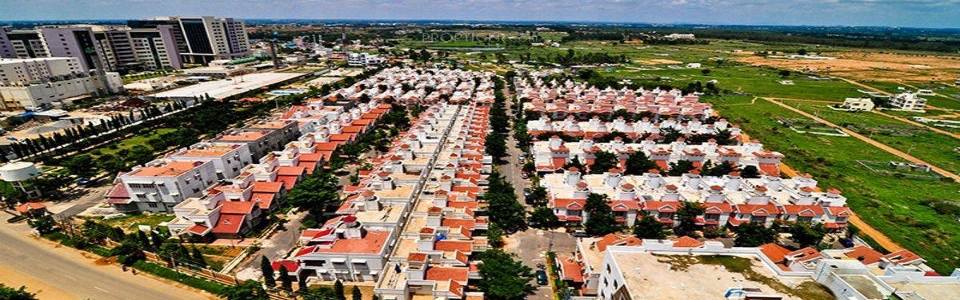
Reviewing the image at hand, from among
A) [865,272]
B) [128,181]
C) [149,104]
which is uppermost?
[865,272]

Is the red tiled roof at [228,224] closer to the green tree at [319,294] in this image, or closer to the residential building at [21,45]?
the green tree at [319,294]

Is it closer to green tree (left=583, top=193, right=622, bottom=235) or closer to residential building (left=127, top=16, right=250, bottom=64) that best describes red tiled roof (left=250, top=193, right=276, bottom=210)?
green tree (left=583, top=193, right=622, bottom=235)

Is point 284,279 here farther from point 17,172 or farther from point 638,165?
point 638,165

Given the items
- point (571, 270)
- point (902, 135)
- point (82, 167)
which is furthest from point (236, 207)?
point (902, 135)

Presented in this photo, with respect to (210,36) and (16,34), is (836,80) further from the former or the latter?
(16,34)

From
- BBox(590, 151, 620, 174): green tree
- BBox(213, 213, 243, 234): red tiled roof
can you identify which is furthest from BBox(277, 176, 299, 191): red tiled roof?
BBox(590, 151, 620, 174): green tree

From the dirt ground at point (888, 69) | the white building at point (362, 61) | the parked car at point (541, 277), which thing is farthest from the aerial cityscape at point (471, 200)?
the white building at point (362, 61)

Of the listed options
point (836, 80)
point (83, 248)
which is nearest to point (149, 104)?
point (83, 248)
